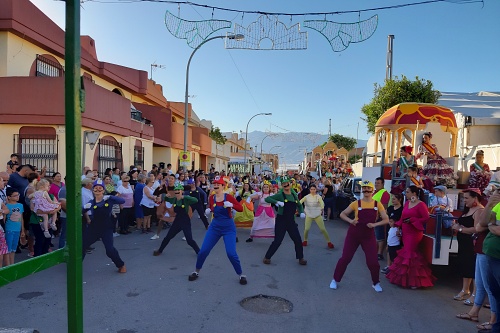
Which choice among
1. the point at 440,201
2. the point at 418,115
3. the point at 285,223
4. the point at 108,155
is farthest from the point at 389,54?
the point at 285,223

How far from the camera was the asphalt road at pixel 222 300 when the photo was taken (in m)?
4.82

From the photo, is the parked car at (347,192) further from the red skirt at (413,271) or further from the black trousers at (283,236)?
the red skirt at (413,271)

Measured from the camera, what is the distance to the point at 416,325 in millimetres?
4957

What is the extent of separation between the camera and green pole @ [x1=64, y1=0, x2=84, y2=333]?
1.92 meters

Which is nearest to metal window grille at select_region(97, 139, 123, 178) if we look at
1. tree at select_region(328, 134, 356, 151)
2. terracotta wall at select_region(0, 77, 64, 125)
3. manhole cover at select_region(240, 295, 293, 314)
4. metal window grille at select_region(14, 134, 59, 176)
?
metal window grille at select_region(14, 134, 59, 176)

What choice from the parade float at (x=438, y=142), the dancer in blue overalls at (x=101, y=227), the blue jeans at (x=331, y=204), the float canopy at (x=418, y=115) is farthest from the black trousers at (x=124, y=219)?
the float canopy at (x=418, y=115)

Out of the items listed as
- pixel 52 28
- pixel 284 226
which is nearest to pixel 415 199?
pixel 284 226

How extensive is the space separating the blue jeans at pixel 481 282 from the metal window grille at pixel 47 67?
15045mm

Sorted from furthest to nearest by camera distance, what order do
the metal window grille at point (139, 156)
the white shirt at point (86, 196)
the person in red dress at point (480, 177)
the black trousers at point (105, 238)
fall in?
the metal window grille at point (139, 156) → the person in red dress at point (480, 177) → the white shirt at point (86, 196) → the black trousers at point (105, 238)

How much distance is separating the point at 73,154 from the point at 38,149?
1314cm

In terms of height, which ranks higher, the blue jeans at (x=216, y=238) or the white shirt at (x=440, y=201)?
the white shirt at (x=440, y=201)

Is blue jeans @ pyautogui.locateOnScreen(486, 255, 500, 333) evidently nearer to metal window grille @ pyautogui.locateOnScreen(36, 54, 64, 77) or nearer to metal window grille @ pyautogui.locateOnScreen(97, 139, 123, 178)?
metal window grille @ pyautogui.locateOnScreen(97, 139, 123, 178)

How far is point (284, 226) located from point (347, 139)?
7372 cm

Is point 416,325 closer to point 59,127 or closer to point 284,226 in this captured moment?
point 284,226
